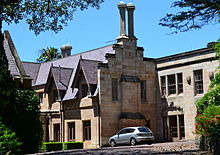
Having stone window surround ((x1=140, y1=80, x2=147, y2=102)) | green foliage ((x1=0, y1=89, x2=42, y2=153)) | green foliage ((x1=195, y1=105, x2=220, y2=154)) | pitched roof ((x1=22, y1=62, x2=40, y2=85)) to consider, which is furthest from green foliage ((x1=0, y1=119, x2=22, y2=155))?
pitched roof ((x1=22, y1=62, x2=40, y2=85))

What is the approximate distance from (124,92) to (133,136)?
613 centimetres

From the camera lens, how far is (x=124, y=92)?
37719 mm

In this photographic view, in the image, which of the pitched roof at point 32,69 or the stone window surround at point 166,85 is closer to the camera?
the stone window surround at point 166,85

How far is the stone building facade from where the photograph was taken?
3638 cm

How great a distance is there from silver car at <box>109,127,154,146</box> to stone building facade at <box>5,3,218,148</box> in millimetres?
2325

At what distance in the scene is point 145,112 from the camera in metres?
39.3

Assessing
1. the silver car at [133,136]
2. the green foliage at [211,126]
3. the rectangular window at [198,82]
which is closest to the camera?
the green foliage at [211,126]

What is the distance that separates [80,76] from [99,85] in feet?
9.61

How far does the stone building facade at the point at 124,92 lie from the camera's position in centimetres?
3638

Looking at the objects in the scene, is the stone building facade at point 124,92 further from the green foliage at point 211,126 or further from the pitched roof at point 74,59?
the green foliage at point 211,126

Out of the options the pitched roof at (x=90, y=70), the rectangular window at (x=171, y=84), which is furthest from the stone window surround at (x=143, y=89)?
the pitched roof at (x=90, y=70)

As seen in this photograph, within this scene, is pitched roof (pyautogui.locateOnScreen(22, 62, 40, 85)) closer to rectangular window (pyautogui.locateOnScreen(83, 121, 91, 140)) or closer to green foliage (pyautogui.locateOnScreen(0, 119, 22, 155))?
rectangular window (pyautogui.locateOnScreen(83, 121, 91, 140))

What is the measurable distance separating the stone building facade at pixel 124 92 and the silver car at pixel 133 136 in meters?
2.32

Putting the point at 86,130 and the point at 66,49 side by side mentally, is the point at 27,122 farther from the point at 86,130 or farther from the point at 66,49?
the point at 66,49
